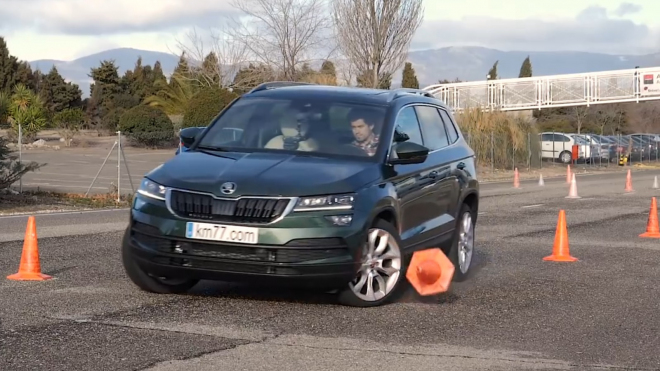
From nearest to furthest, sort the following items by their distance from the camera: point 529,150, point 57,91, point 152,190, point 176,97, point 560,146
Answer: point 152,190
point 529,150
point 560,146
point 176,97
point 57,91

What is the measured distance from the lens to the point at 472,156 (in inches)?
418

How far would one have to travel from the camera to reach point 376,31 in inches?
1688

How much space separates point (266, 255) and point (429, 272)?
1.63 meters

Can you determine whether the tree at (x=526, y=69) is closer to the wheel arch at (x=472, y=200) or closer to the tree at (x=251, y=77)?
the tree at (x=251, y=77)

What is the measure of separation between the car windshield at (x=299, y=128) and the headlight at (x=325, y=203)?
85 centimetres

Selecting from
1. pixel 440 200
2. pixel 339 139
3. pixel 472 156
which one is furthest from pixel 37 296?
pixel 472 156

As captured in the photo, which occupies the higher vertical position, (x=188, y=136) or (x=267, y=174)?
(x=188, y=136)

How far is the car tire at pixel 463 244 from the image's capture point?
984 centimetres

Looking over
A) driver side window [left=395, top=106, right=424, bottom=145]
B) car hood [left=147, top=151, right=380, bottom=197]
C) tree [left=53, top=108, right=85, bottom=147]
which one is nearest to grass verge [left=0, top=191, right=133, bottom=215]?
driver side window [left=395, top=106, right=424, bottom=145]

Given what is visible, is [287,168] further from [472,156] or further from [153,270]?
[472,156]

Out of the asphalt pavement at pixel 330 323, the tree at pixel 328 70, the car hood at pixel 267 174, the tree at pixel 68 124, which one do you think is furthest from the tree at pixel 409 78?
the car hood at pixel 267 174

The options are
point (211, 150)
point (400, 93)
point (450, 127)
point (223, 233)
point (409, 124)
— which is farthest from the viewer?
point (450, 127)

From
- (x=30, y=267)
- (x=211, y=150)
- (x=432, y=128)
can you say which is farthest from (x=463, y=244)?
(x=30, y=267)

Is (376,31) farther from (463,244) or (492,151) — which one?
(463,244)
